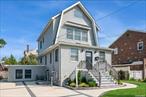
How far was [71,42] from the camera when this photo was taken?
27.5 meters

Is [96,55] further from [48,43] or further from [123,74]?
[123,74]

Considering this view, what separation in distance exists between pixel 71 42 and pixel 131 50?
58.1ft

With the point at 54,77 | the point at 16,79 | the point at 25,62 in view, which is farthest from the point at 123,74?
the point at 25,62

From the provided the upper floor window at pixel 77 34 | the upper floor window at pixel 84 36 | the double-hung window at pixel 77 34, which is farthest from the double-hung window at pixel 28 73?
the upper floor window at pixel 84 36

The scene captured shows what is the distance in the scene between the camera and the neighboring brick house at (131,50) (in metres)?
36.8

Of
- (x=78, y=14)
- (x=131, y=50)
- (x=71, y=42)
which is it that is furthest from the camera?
(x=131, y=50)

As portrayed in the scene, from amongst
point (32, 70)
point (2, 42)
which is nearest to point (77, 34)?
point (32, 70)

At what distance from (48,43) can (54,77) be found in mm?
6996

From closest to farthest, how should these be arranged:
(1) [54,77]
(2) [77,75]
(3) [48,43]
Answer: (2) [77,75] → (1) [54,77] → (3) [48,43]

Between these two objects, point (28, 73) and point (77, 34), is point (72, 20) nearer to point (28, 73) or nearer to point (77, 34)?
point (77, 34)

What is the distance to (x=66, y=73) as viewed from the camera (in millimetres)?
23359

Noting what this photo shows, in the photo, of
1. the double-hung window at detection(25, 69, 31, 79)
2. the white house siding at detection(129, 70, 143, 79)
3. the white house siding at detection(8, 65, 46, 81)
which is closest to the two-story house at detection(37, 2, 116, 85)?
the white house siding at detection(8, 65, 46, 81)

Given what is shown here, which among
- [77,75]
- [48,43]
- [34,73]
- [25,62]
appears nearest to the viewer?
[77,75]

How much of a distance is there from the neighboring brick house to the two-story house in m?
10.2
